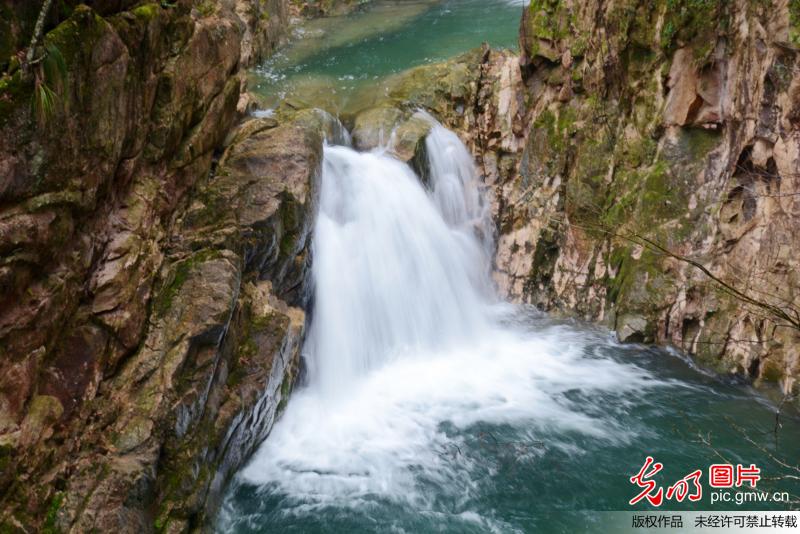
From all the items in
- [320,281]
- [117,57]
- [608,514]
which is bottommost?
[608,514]

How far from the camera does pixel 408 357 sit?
9.60 metres

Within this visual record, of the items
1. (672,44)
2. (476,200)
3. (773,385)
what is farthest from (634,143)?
(773,385)

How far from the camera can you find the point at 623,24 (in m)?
9.57

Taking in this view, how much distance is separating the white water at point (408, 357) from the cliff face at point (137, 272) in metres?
0.78

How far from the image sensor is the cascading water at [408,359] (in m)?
7.16

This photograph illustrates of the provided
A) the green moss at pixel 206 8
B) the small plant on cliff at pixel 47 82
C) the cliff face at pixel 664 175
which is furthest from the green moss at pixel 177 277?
the cliff face at pixel 664 175

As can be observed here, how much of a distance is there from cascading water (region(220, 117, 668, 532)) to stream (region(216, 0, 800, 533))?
0.08ft

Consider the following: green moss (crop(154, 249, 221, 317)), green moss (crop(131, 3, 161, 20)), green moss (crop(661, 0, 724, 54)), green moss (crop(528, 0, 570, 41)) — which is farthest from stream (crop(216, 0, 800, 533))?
green moss (crop(661, 0, 724, 54))

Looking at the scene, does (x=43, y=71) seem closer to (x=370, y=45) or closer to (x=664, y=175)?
(x=664, y=175)

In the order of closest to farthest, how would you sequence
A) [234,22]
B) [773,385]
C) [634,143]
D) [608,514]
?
[608,514] < [773,385] < [234,22] < [634,143]

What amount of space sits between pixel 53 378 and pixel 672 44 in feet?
30.2

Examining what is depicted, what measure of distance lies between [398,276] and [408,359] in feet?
4.74

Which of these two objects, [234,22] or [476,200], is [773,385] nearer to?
[476,200]

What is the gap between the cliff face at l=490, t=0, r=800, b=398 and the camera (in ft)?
24.8
